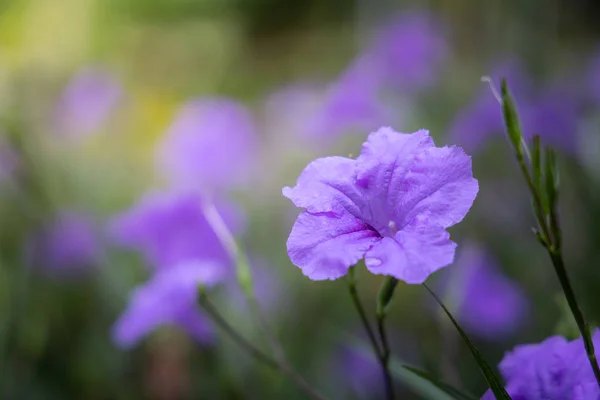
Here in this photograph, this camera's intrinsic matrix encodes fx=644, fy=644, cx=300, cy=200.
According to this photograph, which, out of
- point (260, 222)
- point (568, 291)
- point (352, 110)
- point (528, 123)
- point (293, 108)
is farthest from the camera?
point (293, 108)

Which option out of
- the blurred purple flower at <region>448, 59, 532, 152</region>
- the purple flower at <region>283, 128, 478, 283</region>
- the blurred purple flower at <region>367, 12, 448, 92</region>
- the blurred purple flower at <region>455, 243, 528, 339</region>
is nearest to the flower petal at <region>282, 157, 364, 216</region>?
the purple flower at <region>283, 128, 478, 283</region>

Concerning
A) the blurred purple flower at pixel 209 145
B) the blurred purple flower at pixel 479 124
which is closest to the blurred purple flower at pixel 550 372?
the blurred purple flower at pixel 479 124

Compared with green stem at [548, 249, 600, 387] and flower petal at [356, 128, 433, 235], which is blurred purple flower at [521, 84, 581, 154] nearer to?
flower petal at [356, 128, 433, 235]

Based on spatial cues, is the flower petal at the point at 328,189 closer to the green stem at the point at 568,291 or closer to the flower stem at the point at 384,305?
the flower stem at the point at 384,305

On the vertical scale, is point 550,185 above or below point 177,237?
above

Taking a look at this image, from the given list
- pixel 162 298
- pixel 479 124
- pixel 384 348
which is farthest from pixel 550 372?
pixel 479 124

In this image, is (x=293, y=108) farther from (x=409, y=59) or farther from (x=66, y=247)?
(x=66, y=247)

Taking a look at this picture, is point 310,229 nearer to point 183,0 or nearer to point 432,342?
point 432,342
